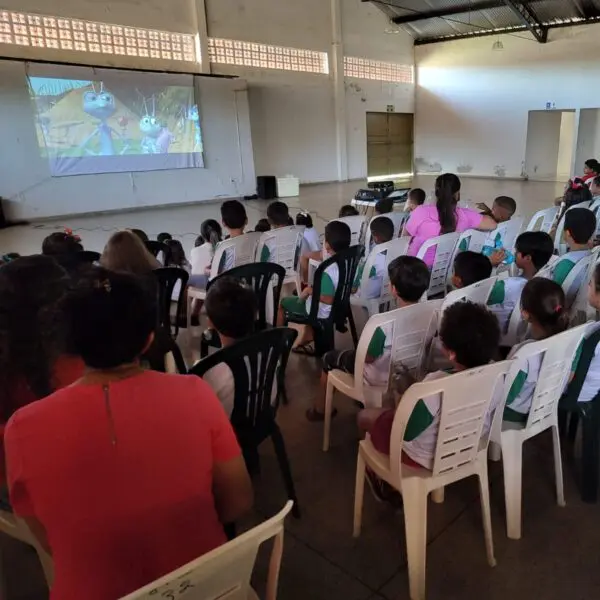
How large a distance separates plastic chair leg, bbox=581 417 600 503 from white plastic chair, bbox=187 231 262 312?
2.30 m

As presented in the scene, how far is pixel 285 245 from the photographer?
369 centimetres

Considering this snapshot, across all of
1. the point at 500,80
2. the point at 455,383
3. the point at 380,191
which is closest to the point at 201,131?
the point at 380,191

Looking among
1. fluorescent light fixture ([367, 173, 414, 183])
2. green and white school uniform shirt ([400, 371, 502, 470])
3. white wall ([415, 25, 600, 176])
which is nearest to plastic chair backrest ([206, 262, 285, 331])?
green and white school uniform shirt ([400, 371, 502, 470])

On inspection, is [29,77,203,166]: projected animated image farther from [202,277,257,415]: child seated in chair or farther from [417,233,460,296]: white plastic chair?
[202,277,257,415]: child seated in chair

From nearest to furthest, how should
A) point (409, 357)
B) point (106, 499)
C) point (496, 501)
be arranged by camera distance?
1. point (106, 499)
2. point (496, 501)
3. point (409, 357)

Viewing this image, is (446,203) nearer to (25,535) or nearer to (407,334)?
(407,334)

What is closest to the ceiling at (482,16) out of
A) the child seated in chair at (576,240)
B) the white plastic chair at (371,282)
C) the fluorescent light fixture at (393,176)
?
the fluorescent light fixture at (393,176)

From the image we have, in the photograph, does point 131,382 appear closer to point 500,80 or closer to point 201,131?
point 201,131

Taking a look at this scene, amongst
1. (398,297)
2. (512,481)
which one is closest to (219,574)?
(512,481)

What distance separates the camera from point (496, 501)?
73.6 inches

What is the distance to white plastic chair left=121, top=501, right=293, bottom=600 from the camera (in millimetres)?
679

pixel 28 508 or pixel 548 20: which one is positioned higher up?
pixel 548 20

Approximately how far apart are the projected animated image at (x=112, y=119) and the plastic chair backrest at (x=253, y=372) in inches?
374

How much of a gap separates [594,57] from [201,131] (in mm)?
10189
